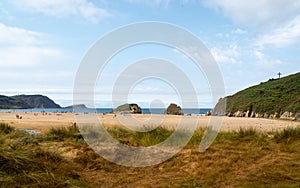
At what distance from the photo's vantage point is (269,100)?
1481 inches

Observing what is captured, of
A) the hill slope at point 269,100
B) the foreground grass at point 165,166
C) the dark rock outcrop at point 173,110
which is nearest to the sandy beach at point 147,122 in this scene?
the foreground grass at point 165,166

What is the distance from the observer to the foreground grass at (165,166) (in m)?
5.77

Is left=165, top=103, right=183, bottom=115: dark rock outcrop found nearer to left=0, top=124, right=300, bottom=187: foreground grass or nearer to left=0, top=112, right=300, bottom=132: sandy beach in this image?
left=0, top=112, right=300, bottom=132: sandy beach

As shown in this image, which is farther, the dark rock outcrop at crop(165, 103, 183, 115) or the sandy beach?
the dark rock outcrop at crop(165, 103, 183, 115)

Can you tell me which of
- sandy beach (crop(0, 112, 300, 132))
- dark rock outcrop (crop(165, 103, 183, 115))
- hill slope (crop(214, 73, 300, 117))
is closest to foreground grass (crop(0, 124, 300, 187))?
sandy beach (crop(0, 112, 300, 132))

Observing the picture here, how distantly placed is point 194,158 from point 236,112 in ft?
101

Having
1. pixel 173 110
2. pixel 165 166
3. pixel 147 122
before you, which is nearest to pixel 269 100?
pixel 173 110

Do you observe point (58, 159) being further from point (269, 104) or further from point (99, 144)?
point (269, 104)

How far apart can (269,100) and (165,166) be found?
33.3 metres

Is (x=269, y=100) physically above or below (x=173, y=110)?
above

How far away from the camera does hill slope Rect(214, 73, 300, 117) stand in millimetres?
33094

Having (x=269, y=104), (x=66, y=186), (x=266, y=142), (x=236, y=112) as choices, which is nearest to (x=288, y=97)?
(x=269, y=104)

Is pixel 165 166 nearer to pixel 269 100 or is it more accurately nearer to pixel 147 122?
pixel 147 122

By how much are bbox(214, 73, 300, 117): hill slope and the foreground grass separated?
23485mm
